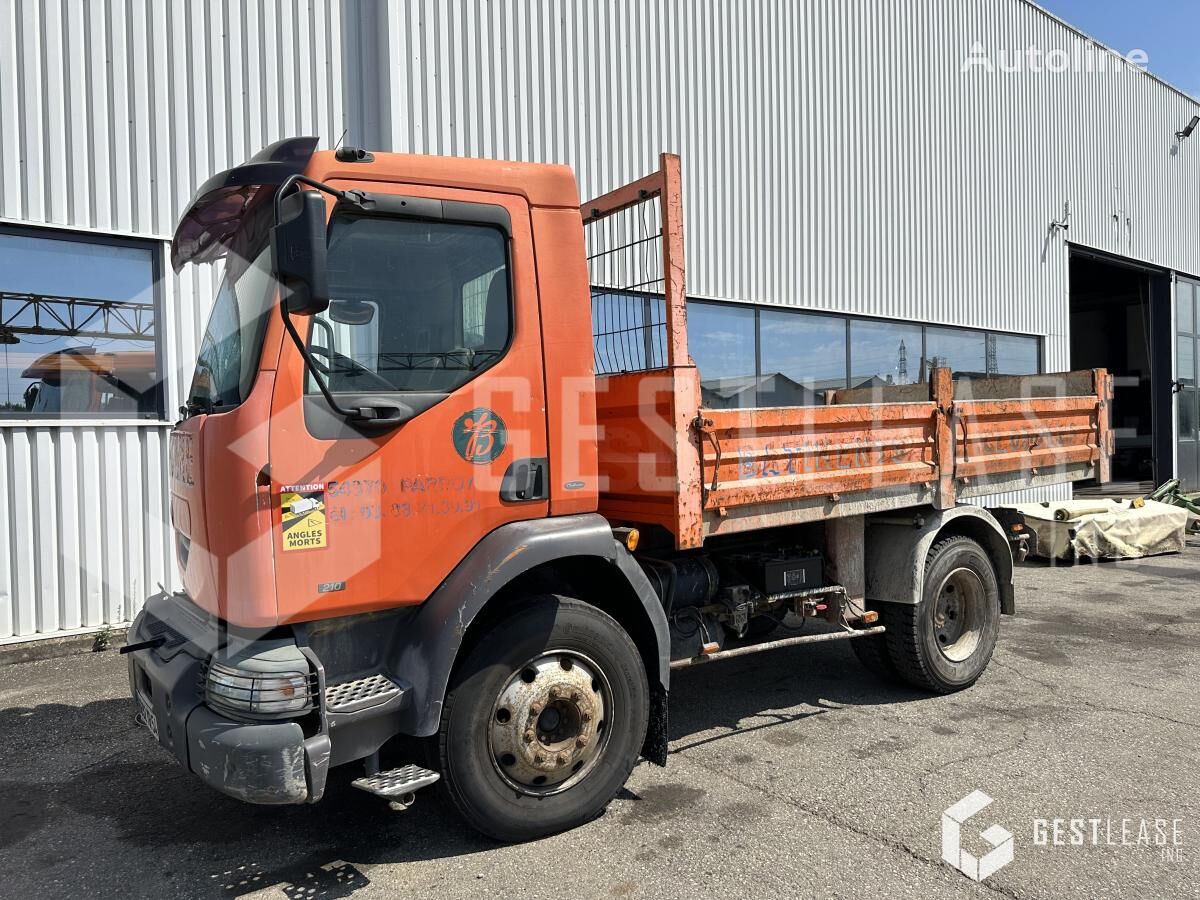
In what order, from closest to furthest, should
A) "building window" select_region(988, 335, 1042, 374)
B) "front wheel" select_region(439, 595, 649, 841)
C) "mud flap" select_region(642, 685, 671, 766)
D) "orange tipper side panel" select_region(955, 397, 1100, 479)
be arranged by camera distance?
"front wheel" select_region(439, 595, 649, 841)
"mud flap" select_region(642, 685, 671, 766)
"orange tipper side panel" select_region(955, 397, 1100, 479)
"building window" select_region(988, 335, 1042, 374)

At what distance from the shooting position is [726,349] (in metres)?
10.1

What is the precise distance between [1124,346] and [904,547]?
20.4 metres

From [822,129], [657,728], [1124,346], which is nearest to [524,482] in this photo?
[657,728]

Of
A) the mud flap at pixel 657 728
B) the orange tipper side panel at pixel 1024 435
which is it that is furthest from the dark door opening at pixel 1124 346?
the mud flap at pixel 657 728

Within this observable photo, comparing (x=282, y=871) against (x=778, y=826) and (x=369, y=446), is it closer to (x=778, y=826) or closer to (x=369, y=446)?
(x=369, y=446)

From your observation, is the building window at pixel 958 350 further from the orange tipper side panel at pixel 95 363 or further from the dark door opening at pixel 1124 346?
the orange tipper side panel at pixel 95 363

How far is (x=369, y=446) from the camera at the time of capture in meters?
3.08

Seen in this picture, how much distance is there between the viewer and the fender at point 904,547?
5.04 m

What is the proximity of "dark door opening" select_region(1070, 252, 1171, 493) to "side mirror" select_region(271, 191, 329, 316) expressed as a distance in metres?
17.3

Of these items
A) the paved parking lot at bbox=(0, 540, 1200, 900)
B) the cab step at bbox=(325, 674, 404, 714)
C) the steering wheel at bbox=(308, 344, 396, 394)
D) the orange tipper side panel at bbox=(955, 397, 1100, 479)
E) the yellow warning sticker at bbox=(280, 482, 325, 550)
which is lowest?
the paved parking lot at bbox=(0, 540, 1200, 900)

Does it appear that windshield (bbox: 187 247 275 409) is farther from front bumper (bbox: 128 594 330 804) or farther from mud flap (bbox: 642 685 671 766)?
mud flap (bbox: 642 685 671 766)

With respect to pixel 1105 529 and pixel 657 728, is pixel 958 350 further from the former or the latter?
pixel 657 728

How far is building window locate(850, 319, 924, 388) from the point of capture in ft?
38.9

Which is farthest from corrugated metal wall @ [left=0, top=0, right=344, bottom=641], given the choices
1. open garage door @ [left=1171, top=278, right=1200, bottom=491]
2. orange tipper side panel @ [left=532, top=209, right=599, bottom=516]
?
open garage door @ [left=1171, top=278, right=1200, bottom=491]
